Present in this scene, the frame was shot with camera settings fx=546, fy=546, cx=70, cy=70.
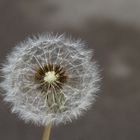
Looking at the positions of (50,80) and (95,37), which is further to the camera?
(95,37)

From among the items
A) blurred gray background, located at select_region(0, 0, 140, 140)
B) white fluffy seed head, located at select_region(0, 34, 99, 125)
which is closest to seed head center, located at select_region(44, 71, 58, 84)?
white fluffy seed head, located at select_region(0, 34, 99, 125)

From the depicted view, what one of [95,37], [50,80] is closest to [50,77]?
[50,80]

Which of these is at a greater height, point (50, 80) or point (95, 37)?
point (95, 37)

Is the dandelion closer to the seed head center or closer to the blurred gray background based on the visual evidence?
the seed head center

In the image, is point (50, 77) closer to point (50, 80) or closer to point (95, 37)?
point (50, 80)

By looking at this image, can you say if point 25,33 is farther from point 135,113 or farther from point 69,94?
point 69,94

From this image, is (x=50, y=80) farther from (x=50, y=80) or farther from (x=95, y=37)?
(x=95, y=37)

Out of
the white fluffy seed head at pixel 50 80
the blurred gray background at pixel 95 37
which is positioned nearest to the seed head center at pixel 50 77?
the white fluffy seed head at pixel 50 80

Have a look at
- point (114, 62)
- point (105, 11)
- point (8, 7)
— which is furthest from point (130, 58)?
point (8, 7)
